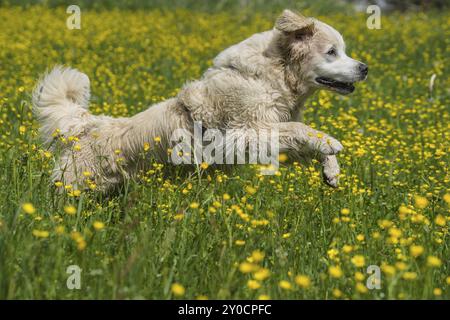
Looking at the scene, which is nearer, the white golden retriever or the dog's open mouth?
the white golden retriever

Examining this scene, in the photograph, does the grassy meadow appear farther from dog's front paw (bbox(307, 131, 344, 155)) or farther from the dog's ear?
the dog's ear

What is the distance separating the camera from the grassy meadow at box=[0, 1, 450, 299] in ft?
9.26

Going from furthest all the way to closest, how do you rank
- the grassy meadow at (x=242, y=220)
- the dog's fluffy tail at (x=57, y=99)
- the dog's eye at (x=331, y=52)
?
1. the dog's fluffy tail at (x=57, y=99)
2. the dog's eye at (x=331, y=52)
3. the grassy meadow at (x=242, y=220)

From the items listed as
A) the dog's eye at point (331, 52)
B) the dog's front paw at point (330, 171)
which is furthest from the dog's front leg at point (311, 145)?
the dog's eye at point (331, 52)

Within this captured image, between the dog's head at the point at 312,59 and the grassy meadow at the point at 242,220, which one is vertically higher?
the dog's head at the point at 312,59

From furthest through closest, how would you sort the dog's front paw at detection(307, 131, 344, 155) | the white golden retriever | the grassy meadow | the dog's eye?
the dog's eye → the white golden retriever → the dog's front paw at detection(307, 131, 344, 155) → the grassy meadow

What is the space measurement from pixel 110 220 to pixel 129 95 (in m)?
4.02

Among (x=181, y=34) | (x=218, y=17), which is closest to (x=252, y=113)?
(x=181, y=34)

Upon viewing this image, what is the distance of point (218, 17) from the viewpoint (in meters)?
13.7

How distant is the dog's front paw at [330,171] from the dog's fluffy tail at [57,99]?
1652mm

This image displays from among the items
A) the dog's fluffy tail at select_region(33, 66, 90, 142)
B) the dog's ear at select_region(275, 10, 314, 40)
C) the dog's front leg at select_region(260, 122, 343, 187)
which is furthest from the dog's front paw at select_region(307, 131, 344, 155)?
the dog's fluffy tail at select_region(33, 66, 90, 142)

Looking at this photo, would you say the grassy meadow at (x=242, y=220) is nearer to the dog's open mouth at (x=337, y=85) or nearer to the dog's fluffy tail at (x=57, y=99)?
the dog's fluffy tail at (x=57, y=99)

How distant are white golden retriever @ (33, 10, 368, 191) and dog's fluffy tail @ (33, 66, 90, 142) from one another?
3.6 inches

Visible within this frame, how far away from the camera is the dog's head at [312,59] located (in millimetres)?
4480
